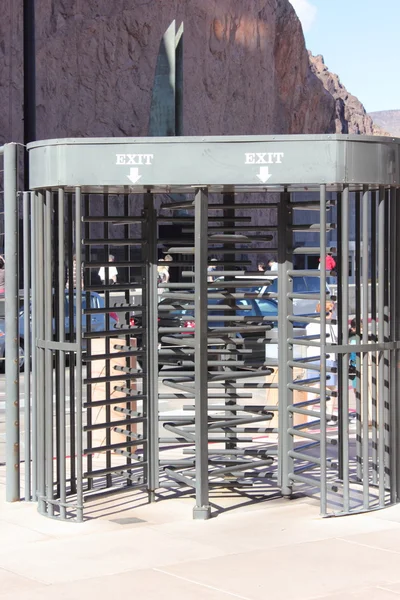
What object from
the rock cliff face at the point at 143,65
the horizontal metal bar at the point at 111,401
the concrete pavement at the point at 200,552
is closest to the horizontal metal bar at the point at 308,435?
the concrete pavement at the point at 200,552

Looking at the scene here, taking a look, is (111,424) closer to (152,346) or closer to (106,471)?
(106,471)

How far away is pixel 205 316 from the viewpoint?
8.77 metres

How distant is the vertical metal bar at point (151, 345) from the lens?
373 inches

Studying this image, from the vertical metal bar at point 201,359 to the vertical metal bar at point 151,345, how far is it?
0.76 meters

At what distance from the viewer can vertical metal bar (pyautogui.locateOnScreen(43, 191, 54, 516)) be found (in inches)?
349

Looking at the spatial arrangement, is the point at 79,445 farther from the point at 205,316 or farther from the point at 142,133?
the point at 142,133

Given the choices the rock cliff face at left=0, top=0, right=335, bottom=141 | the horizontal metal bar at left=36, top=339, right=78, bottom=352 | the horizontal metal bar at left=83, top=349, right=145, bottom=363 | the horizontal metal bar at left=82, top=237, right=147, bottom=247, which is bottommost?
the horizontal metal bar at left=83, top=349, right=145, bottom=363

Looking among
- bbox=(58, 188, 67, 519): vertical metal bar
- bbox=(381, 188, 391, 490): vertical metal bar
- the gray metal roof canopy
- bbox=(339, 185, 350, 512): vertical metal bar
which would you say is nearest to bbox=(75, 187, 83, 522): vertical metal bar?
bbox=(58, 188, 67, 519): vertical metal bar

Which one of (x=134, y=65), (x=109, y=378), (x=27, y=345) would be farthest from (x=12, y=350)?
(x=134, y=65)

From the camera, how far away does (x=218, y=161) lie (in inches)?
341

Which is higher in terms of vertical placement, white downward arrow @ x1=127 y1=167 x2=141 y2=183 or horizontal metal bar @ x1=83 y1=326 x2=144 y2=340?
white downward arrow @ x1=127 y1=167 x2=141 y2=183

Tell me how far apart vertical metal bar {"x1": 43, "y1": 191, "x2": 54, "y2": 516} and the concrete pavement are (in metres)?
0.34

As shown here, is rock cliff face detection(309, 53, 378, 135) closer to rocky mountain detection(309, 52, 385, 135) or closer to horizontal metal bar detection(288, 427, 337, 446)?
rocky mountain detection(309, 52, 385, 135)

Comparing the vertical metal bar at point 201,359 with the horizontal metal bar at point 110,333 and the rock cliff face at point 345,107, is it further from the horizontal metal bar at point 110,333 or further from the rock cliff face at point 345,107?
the rock cliff face at point 345,107
